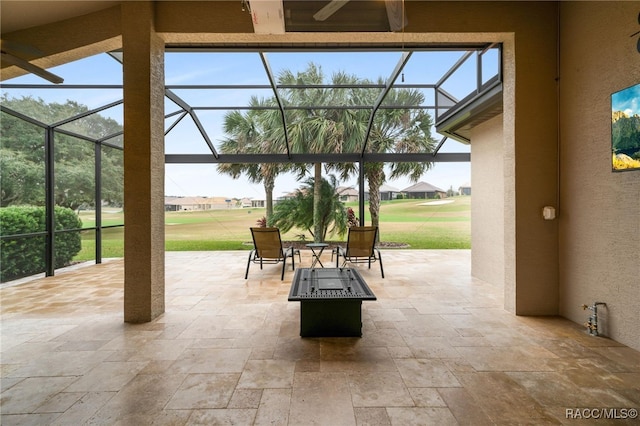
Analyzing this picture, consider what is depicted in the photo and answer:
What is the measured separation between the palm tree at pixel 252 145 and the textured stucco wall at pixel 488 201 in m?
5.46

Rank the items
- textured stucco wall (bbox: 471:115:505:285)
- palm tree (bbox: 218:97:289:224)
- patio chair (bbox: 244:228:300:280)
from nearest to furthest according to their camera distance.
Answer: textured stucco wall (bbox: 471:115:505:285)
patio chair (bbox: 244:228:300:280)
palm tree (bbox: 218:97:289:224)

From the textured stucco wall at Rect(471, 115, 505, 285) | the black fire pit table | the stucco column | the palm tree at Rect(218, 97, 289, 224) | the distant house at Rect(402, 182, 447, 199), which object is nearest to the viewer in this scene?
the black fire pit table

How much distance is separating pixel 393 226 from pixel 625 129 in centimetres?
834

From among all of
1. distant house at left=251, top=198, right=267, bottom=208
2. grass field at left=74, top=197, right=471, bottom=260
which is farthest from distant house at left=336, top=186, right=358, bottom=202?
distant house at left=251, top=198, right=267, bottom=208

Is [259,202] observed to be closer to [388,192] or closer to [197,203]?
[197,203]

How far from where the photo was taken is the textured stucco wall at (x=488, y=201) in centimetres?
498

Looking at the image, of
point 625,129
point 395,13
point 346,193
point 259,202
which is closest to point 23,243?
point 259,202

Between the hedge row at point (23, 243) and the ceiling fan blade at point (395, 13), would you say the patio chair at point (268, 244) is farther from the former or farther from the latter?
the hedge row at point (23, 243)

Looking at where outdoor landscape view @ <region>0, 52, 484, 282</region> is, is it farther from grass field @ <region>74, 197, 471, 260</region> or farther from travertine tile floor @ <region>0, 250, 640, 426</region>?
travertine tile floor @ <region>0, 250, 640, 426</region>

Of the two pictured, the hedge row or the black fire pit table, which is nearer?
the black fire pit table

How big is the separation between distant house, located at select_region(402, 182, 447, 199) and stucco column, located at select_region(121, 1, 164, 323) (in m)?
8.44

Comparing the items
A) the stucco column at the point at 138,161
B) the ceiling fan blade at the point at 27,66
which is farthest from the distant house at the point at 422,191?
the ceiling fan blade at the point at 27,66

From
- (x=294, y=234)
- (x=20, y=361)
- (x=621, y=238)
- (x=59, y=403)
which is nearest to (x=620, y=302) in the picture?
(x=621, y=238)

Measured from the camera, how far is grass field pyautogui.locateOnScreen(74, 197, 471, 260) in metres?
10.6
